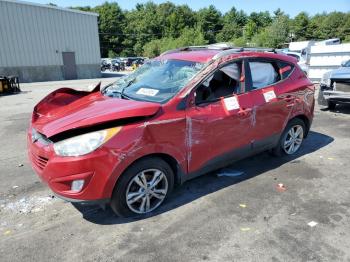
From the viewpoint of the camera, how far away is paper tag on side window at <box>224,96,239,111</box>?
13.6 feet

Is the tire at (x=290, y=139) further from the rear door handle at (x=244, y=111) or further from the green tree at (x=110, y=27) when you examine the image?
the green tree at (x=110, y=27)

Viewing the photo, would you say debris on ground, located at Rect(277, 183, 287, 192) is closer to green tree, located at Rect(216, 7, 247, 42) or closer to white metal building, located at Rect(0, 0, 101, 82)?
white metal building, located at Rect(0, 0, 101, 82)

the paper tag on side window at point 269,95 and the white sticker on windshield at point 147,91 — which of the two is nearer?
the white sticker on windshield at point 147,91

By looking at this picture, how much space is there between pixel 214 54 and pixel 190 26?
103 m

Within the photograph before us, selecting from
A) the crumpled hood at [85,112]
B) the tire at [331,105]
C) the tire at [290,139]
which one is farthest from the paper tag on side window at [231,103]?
the tire at [331,105]

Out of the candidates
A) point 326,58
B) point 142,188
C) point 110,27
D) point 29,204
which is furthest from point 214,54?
point 110,27

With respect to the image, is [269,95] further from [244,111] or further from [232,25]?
[232,25]

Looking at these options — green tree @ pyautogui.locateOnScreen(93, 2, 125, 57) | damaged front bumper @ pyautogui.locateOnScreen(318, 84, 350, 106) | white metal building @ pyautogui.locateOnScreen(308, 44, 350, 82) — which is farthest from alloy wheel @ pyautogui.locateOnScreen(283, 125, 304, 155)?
green tree @ pyautogui.locateOnScreen(93, 2, 125, 57)

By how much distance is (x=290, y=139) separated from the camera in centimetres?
543

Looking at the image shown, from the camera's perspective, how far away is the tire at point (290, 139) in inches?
206

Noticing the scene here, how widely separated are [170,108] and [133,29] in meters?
91.3

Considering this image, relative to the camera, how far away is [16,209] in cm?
397

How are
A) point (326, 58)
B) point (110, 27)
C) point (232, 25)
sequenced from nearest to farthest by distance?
point (326, 58), point (110, 27), point (232, 25)

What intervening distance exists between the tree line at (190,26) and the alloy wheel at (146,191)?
195 ft
